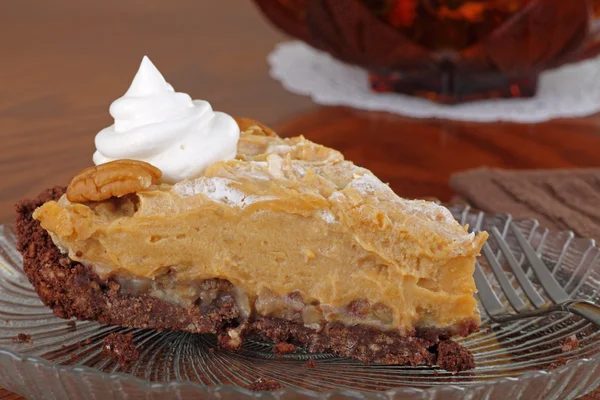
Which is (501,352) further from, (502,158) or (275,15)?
(275,15)

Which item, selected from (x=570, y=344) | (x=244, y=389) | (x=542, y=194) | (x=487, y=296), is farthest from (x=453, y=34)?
(x=244, y=389)

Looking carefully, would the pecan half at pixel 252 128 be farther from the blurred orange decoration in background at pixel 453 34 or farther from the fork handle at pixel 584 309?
the blurred orange decoration in background at pixel 453 34

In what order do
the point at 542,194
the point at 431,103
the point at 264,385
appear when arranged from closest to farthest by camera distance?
the point at 264,385 → the point at 542,194 → the point at 431,103

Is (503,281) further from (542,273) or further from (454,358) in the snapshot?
(454,358)

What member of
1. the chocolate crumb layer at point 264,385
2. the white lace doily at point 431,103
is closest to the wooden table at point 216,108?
the white lace doily at point 431,103

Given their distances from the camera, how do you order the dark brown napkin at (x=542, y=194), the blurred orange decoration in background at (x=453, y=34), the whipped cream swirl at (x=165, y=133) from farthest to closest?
1. the blurred orange decoration in background at (x=453, y=34)
2. the dark brown napkin at (x=542, y=194)
3. the whipped cream swirl at (x=165, y=133)

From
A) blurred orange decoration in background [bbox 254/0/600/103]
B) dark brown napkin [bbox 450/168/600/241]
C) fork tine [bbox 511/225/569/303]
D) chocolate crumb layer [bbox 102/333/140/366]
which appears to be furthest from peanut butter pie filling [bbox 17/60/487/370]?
blurred orange decoration in background [bbox 254/0/600/103]
